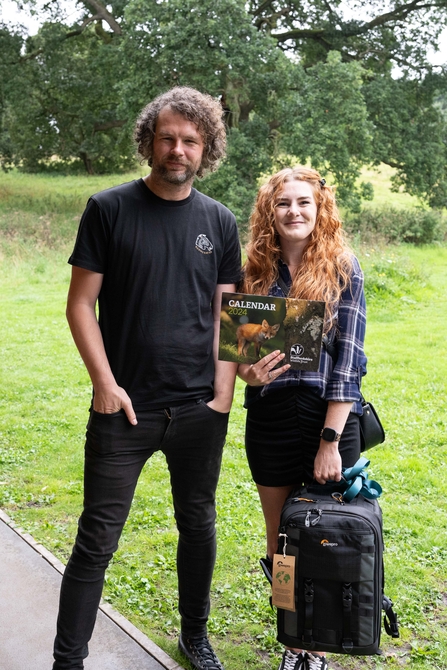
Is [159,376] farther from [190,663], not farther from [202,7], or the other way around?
[202,7]

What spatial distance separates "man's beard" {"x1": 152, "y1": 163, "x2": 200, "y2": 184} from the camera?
7.77 feet

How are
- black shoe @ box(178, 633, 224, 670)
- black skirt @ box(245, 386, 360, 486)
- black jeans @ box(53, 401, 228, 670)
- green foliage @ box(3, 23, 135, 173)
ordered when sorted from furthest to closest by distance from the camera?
green foliage @ box(3, 23, 135, 173), black shoe @ box(178, 633, 224, 670), black skirt @ box(245, 386, 360, 486), black jeans @ box(53, 401, 228, 670)

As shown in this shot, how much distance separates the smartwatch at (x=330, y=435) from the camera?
2.44 meters

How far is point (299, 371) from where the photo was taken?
98.9 inches

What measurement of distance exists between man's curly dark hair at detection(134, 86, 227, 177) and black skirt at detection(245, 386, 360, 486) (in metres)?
0.89

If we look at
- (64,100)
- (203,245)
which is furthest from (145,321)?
(64,100)

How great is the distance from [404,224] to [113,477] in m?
16.1

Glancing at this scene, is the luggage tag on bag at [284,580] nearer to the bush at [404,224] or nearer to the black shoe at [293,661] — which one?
the black shoe at [293,661]

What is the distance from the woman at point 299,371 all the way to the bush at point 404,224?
14.3m

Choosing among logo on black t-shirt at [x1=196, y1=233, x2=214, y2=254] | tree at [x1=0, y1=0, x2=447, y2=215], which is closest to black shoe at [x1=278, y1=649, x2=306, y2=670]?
logo on black t-shirt at [x1=196, y1=233, x2=214, y2=254]

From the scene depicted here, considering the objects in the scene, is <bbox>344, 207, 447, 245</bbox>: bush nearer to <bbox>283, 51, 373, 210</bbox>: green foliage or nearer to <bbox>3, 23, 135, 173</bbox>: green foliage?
<bbox>283, 51, 373, 210</bbox>: green foliage

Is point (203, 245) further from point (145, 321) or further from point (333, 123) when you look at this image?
point (333, 123)

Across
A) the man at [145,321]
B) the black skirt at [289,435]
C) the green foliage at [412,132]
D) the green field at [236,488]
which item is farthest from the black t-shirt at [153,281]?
the green foliage at [412,132]

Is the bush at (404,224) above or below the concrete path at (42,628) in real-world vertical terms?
above
